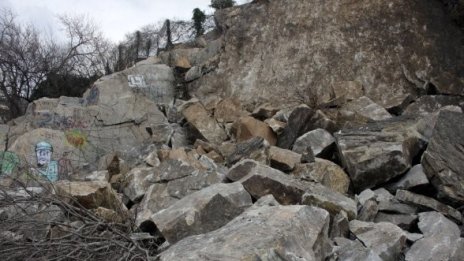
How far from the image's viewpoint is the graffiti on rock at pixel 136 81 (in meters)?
10.3

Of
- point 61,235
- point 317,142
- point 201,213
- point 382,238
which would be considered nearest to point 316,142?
point 317,142

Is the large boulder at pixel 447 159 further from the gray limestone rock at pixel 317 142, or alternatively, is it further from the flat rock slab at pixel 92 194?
the flat rock slab at pixel 92 194

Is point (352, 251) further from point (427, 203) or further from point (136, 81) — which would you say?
point (136, 81)

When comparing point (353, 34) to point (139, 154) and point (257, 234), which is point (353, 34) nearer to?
point (139, 154)

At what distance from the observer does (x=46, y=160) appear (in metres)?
8.07

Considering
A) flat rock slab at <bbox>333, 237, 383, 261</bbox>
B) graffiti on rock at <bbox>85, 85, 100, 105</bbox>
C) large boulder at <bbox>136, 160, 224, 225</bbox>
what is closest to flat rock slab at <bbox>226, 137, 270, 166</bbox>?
large boulder at <bbox>136, 160, 224, 225</bbox>

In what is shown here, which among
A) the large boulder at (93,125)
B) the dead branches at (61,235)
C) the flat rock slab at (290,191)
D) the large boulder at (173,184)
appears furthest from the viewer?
the large boulder at (93,125)

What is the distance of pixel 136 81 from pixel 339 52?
12.8ft

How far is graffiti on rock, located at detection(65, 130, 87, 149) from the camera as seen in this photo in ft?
28.2

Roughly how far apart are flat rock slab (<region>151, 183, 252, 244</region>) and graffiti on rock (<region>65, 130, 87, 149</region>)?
4915 millimetres

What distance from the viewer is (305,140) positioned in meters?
6.22

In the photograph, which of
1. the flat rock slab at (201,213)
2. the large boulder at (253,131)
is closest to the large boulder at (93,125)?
the large boulder at (253,131)

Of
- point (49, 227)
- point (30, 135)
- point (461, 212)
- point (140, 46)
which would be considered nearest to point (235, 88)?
point (30, 135)

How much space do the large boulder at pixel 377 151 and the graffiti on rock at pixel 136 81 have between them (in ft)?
17.7
